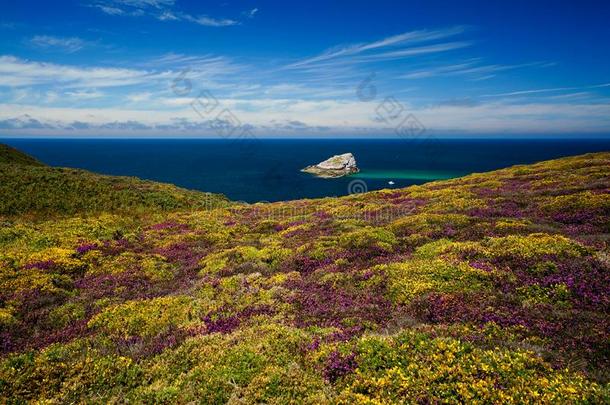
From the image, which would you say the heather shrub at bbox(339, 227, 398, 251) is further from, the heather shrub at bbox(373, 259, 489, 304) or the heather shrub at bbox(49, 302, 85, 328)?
the heather shrub at bbox(49, 302, 85, 328)

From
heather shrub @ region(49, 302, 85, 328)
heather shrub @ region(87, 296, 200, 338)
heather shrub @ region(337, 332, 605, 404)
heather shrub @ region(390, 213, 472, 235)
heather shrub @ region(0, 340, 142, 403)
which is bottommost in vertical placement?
heather shrub @ region(49, 302, 85, 328)

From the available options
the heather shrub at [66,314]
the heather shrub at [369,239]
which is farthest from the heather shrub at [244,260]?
the heather shrub at [66,314]

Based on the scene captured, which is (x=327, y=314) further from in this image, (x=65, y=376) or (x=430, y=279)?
(x=65, y=376)

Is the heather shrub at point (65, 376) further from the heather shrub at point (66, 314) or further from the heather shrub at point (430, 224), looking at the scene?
the heather shrub at point (430, 224)

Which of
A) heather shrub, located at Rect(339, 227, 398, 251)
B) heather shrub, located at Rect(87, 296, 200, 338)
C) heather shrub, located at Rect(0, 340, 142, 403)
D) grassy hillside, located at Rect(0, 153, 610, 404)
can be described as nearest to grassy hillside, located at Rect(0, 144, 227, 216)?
grassy hillside, located at Rect(0, 153, 610, 404)

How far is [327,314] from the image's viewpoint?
487 inches

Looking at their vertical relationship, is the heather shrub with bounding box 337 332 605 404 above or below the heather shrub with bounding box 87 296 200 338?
Result: above

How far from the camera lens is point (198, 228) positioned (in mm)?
29688

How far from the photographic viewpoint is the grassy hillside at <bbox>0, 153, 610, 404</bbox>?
26.6ft

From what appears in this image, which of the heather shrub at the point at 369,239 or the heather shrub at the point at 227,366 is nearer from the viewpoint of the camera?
the heather shrub at the point at 227,366

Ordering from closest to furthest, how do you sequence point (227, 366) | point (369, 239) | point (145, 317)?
point (227, 366)
point (145, 317)
point (369, 239)

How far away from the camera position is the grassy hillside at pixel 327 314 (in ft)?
26.6

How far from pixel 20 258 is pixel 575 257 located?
27440 millimetres

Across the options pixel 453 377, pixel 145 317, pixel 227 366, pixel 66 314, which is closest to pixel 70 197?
pixel 66 314
